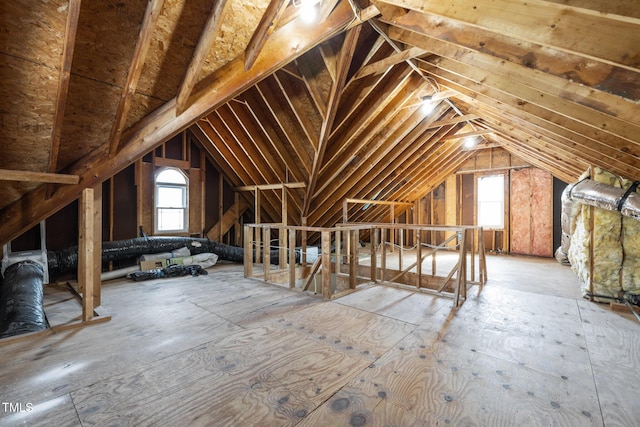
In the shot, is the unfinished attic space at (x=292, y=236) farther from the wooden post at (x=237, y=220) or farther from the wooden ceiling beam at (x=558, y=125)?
the wooden post at (x=237, y=220)

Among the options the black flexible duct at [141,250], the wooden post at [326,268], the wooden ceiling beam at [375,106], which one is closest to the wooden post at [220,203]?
the black flexible duct at [141,250]

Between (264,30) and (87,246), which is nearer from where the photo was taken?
(264,30)

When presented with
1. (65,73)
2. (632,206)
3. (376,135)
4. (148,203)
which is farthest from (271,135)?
(632,206)

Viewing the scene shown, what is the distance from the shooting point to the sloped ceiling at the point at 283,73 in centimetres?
158

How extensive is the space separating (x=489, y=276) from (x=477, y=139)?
3885 millimetres

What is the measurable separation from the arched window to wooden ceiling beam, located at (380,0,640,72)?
631 centimetres

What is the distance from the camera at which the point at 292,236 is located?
409cm

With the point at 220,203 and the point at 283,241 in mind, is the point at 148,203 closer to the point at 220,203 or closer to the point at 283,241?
the point at 220,203

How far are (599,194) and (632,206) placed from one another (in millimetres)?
415

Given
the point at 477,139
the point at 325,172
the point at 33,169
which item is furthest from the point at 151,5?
the point at 477,139

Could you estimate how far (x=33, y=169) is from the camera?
2.68 m

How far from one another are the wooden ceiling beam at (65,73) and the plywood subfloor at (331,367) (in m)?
1.74

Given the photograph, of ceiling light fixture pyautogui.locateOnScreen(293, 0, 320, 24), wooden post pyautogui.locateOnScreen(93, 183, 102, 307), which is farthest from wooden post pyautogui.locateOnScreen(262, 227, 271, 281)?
ceiling light fixture pyautogui.locateOnScreen(293, 0, 320, 24)

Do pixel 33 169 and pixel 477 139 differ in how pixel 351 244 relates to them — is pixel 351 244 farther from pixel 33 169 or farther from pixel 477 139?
pixel 477 139
